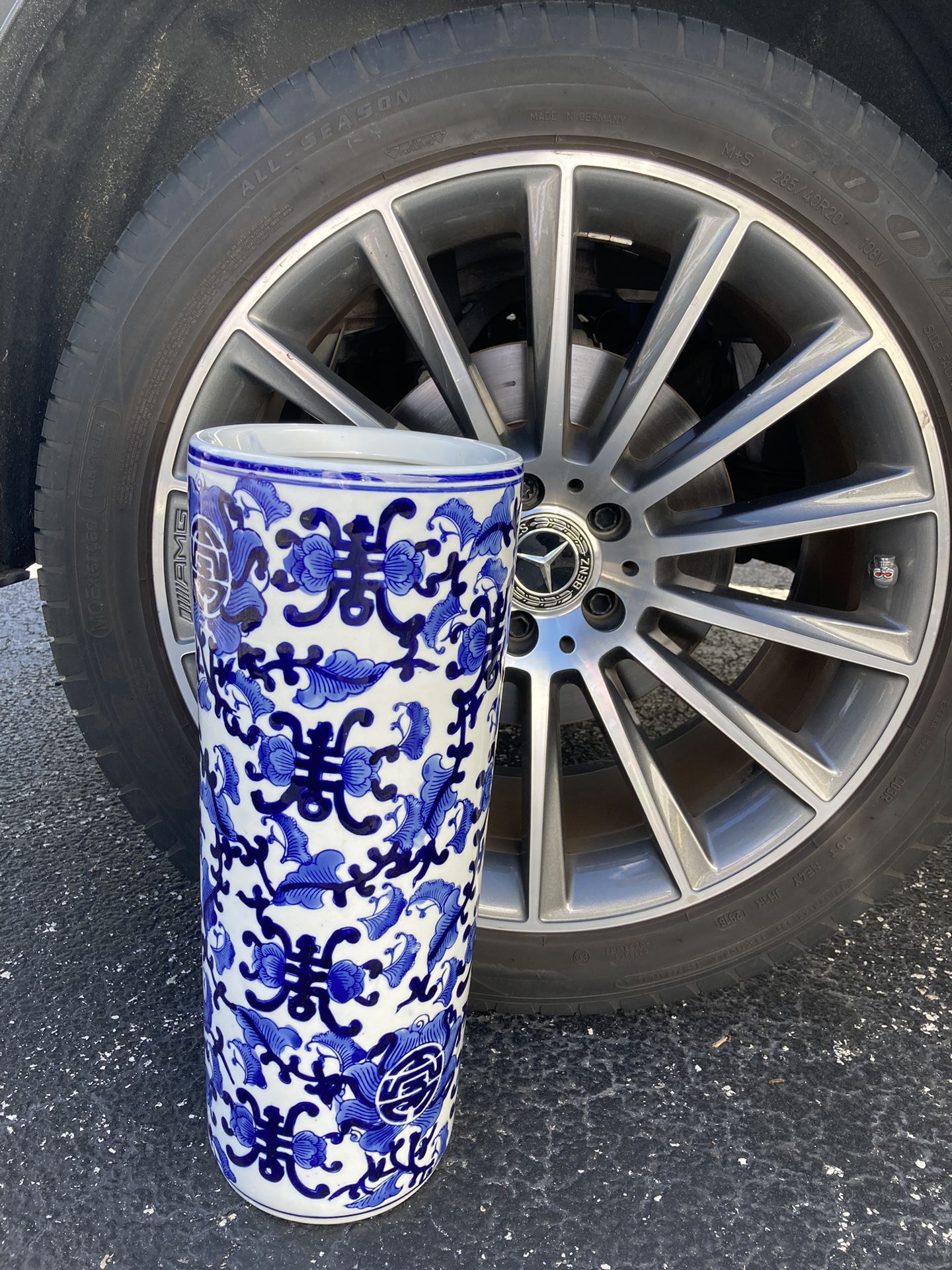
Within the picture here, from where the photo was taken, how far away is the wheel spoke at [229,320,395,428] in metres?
1.07

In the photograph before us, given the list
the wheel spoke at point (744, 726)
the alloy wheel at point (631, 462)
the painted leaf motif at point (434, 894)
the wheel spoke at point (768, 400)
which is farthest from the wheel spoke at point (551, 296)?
the painted leaf motif at point (434, 894)

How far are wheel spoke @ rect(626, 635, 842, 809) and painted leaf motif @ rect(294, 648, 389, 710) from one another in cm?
41

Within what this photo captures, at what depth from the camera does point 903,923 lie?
143cm

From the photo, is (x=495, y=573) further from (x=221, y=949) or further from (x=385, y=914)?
(x=221, y=949)

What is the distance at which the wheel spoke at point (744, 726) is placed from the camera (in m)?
1.14

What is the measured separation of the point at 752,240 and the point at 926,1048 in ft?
3.03

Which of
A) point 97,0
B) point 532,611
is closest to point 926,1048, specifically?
point 532,611

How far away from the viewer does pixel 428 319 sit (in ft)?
3.52

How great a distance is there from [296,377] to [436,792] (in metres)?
0.48

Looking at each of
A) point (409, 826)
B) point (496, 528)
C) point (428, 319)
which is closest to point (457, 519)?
point (496, 528)

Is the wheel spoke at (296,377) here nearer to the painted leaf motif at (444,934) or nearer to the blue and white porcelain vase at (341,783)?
the blue and white porcelain vase at (341,783)

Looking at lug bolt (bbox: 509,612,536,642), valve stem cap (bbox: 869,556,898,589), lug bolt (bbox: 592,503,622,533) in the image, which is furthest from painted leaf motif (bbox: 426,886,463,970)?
valve stem cap (bbox: 869,556,898,589)

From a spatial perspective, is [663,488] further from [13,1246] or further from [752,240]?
[13,1246]

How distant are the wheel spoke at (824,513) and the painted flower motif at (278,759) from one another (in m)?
0.49
